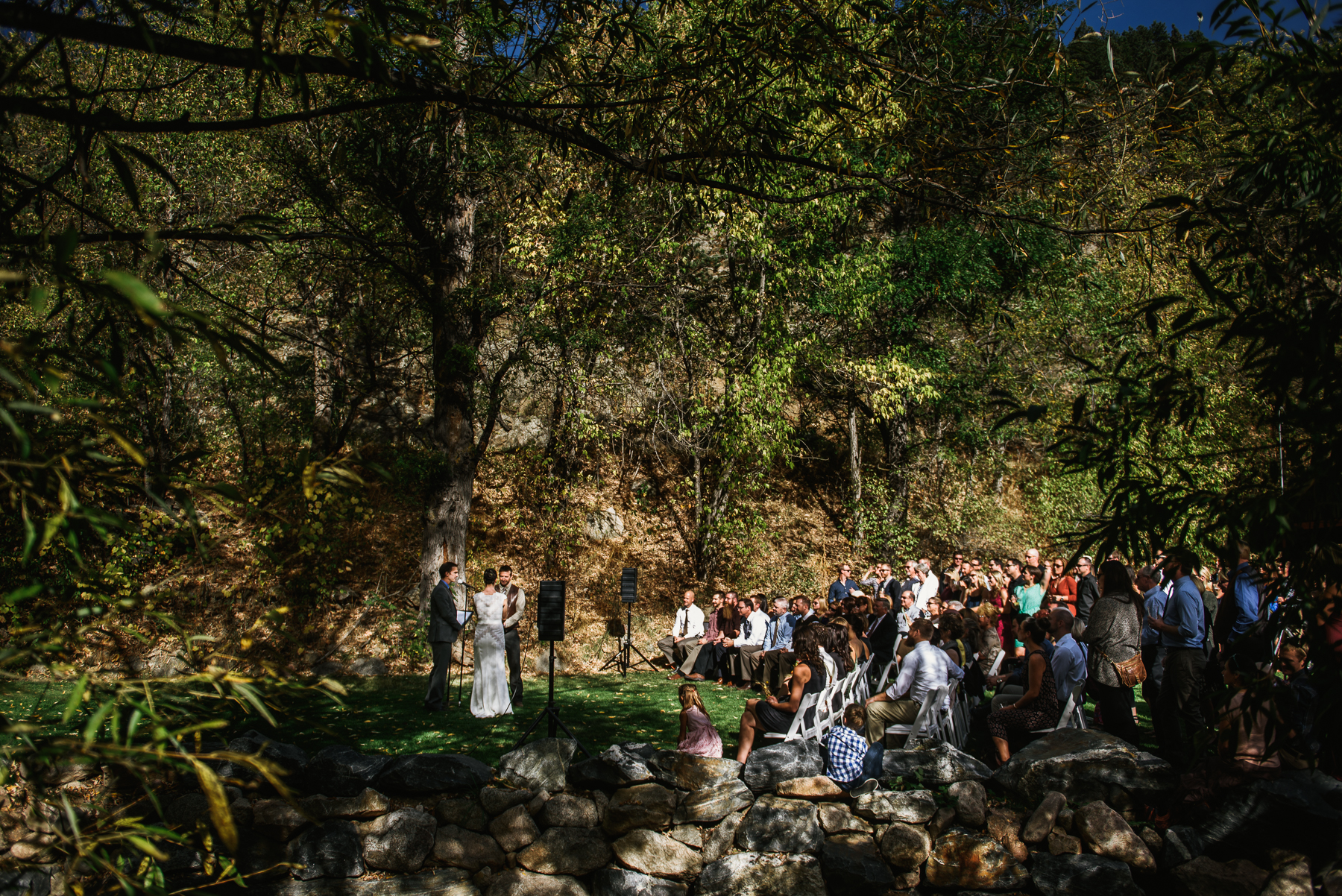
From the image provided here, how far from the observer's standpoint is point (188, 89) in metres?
12.4

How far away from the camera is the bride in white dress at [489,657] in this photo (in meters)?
8.77

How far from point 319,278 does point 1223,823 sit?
12524 mm

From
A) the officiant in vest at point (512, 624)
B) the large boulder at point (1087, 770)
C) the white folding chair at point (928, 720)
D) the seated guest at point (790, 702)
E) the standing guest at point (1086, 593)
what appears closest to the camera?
the large boulder at point (1087, 770)

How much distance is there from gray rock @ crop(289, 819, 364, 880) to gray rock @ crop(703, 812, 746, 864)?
245 cm

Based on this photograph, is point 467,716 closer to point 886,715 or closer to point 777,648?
point 777,648

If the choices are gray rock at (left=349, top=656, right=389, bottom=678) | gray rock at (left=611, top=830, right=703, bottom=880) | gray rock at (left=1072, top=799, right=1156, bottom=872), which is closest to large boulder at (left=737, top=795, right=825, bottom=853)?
gray rock at (left=611, top=830, right=703, bottom=880)

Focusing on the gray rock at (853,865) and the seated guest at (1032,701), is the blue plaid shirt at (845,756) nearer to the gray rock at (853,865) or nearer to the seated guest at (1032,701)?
the gray rock at (853,865)

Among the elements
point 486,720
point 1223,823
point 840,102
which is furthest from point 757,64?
point 486,720

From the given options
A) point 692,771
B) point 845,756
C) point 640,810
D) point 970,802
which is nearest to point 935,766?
point 970,802

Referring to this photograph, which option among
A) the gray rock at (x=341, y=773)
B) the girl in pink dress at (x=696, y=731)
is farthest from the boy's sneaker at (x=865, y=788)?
the gray rock at (x=341, y=773)

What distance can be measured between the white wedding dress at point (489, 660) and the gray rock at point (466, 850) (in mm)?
2869

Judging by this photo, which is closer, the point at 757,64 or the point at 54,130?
the point at 757,64

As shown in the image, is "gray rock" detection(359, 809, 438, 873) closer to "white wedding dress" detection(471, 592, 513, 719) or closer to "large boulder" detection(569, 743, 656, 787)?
"large boulder" detection(569, 743, 656, 787)

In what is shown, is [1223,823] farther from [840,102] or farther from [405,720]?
[405,720]
